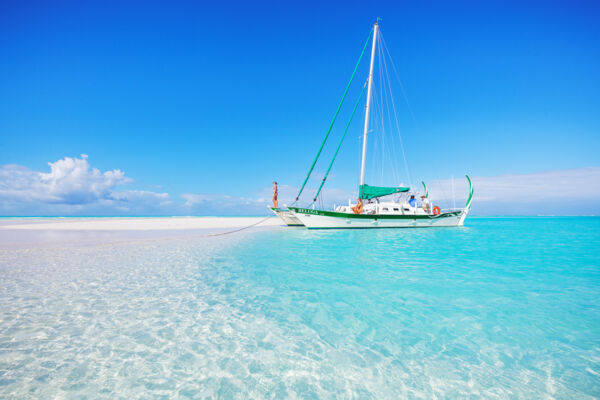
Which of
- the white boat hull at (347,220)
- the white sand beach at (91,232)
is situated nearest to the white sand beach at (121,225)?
the white sand beach at (91,232)

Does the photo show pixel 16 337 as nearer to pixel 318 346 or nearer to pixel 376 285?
pixel 318 346

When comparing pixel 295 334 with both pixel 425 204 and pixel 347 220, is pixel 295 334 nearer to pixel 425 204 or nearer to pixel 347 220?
pixel 347 220

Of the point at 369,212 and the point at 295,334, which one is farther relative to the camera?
the point at 369,212

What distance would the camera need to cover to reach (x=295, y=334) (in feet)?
14.9

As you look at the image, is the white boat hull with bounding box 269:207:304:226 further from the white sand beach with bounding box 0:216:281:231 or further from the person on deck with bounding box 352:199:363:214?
the white sand beach with bounding box 0:216:281:231

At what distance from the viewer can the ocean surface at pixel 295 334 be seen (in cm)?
316

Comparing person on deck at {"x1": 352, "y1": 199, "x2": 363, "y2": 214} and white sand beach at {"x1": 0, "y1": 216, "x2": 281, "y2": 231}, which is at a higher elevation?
person on deck at {"x1": 352, "y1": 199, "x2": 363, "y2": 214}

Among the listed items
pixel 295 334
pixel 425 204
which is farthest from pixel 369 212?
pixel 295 334

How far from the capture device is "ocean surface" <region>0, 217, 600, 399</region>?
3.16 m

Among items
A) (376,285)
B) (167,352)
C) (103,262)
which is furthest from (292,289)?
(103,262)

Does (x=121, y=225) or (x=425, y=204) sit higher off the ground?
(x=425, y=204)

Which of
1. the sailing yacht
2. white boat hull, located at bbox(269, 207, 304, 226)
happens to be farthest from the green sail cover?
white boat hull, located at bbox(269, 207, 304, 226)

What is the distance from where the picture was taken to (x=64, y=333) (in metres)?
4.38

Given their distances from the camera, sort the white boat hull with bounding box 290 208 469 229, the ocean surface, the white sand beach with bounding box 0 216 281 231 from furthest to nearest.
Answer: the white sand beach with bounding box 0 216 281 231 < the white boat hull with bounding box 290 208 469 229 < the ocean surface
